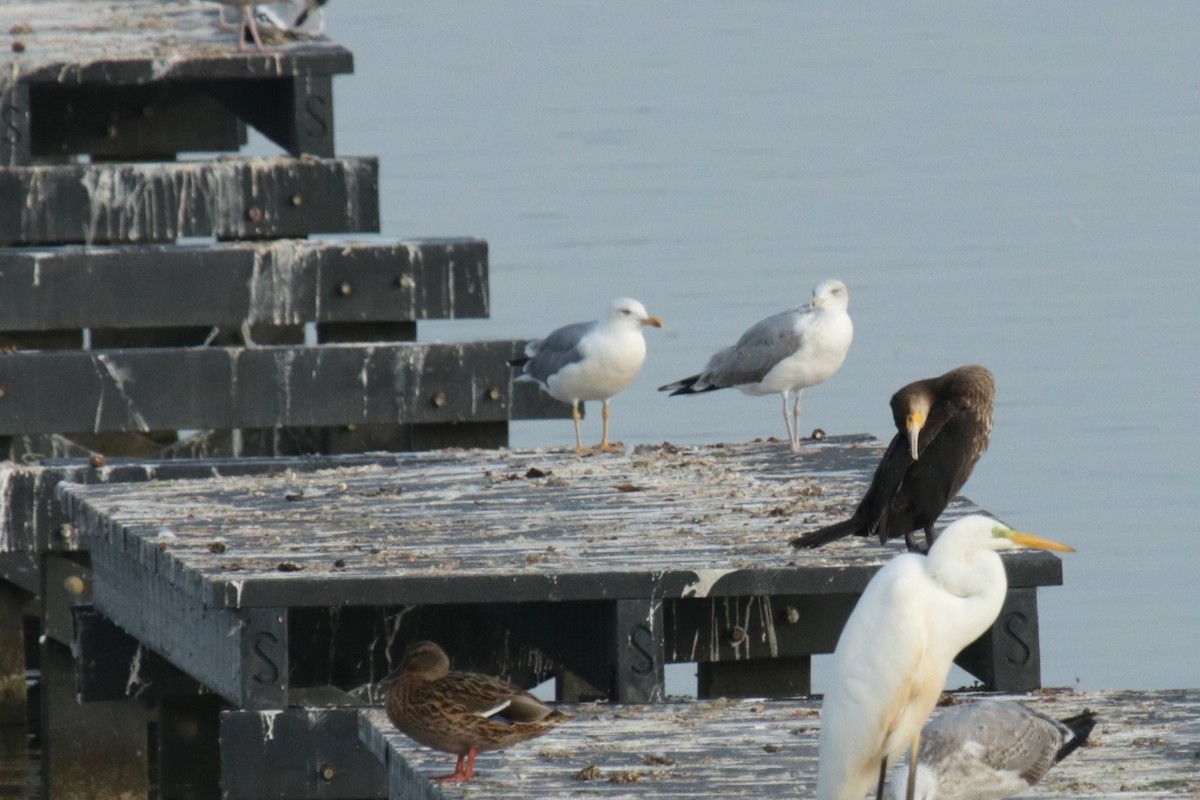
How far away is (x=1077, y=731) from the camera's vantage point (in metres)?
6.47

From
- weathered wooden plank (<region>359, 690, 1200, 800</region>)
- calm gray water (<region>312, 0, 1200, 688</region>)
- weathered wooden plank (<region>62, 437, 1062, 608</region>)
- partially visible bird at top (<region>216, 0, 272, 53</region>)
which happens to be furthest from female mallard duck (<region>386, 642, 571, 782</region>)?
calm gray water (<region>312, 0, 1200, 688</region>)

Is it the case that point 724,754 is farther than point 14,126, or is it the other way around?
point 14,126

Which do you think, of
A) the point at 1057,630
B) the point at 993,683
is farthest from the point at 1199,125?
the point at 993,683

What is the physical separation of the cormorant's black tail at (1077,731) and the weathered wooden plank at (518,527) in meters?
1.32

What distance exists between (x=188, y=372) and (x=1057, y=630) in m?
5.67

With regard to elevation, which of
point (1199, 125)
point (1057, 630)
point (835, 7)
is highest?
point (835, 7)

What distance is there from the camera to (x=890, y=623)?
5.77 meters

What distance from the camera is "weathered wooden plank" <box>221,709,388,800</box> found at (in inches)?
310

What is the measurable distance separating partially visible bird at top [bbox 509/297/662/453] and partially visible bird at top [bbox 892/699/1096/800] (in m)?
4.74

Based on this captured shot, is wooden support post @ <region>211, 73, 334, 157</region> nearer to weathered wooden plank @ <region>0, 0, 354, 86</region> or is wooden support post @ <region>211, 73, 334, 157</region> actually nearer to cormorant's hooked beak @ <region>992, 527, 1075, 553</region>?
weathered wooden plank @ <region>0, 0, 354, 86</region>

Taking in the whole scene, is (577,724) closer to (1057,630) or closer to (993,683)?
(993,683)

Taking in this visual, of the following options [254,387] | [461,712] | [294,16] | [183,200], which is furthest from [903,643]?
[294,16]

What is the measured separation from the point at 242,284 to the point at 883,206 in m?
15.0

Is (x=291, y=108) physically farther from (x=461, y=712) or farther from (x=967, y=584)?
(x=967, y=584)
